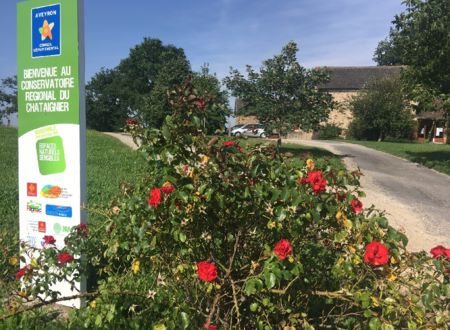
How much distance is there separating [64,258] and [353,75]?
181 feet

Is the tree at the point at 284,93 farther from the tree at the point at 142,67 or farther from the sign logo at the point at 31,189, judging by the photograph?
the tree at the point at 142,67

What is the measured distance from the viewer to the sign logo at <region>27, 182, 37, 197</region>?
13.0 ft

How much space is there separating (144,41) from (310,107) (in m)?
54.8

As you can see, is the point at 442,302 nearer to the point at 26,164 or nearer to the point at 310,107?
the point at 26,164

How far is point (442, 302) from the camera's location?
7.64 ft

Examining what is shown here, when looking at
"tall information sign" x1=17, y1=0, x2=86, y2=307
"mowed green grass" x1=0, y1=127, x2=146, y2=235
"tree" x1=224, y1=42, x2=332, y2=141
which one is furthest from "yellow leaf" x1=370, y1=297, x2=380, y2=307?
"tree" x1=224, y1=42, x2=332, y2=141

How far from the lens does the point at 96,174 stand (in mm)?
10062

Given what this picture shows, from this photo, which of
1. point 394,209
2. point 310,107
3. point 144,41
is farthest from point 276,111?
point 144,41

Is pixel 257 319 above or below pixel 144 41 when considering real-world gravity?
below

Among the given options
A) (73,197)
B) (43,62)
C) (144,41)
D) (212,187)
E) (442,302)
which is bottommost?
(442,302)

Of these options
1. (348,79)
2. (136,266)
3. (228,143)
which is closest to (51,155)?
(136,266)

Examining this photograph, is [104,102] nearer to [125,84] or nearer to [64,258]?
[125,84]

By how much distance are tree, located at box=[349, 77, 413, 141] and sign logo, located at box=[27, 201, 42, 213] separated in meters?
36.6

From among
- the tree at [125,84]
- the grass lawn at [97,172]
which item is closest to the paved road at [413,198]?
the grass lawn at [97,172]
